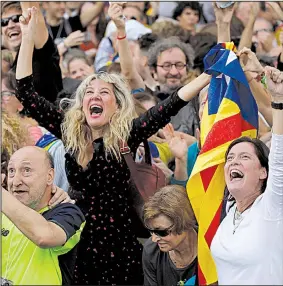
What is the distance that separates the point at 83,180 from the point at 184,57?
187 centimetres

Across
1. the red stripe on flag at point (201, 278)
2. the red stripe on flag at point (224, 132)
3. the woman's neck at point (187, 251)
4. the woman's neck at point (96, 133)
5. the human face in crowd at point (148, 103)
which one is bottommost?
the red stripe on flag at point (201, 278)

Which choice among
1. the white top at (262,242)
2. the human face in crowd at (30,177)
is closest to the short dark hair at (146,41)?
the human face in crowd at (30,177)

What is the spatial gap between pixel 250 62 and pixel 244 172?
36.5 inches

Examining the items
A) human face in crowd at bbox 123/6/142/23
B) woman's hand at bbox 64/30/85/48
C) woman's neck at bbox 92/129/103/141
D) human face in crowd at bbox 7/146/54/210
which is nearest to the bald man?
human face in crowd at bbox 7/146/54/210

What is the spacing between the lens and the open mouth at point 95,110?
5812 mm

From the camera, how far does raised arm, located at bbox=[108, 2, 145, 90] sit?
6.57 m

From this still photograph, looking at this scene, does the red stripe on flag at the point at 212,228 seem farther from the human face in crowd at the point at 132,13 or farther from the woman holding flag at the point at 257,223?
the human face in crowd at the point at 132,13

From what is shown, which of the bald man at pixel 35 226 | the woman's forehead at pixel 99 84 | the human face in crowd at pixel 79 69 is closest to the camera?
the bald man at pixel 35 226

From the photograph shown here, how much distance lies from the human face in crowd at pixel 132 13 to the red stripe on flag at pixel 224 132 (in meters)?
3.69

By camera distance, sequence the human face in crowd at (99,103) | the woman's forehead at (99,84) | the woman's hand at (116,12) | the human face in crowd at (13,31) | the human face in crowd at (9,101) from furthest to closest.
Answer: the human face in crowd at (13,31) → the human face in crowd at (9,101) → the woman's hand at (116,12) → the woman's forehead at (99,84) → the human face in crowd at (99,103)

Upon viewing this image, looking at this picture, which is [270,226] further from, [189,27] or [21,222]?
[189,27]

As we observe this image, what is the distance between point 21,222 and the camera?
5086 mm

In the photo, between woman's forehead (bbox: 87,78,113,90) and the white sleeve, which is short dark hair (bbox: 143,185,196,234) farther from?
the white sleeve

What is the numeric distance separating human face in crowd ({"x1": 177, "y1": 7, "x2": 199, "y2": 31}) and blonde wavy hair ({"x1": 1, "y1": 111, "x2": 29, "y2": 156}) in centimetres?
341
